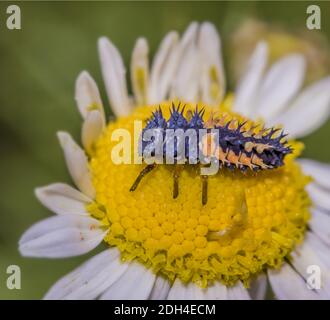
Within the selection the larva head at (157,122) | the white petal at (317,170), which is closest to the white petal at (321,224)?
the white petal at (317,170)

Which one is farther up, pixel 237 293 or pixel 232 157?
pixel 232 157

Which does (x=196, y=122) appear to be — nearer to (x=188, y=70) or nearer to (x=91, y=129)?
(x=91, y=129)

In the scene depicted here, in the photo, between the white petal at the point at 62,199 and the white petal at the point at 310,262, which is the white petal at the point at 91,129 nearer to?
the white petal at the point at 62,199

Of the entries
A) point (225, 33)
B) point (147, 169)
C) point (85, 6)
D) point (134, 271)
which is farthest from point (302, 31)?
point (134, 271)

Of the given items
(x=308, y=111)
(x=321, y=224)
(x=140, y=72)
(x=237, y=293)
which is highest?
(x=140, y=72)

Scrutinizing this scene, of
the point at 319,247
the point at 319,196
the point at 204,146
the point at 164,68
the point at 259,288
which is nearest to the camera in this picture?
the point at 204,146

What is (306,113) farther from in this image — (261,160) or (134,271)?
(134,271)

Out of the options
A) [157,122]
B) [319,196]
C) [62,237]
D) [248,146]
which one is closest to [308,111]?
[319,196]
